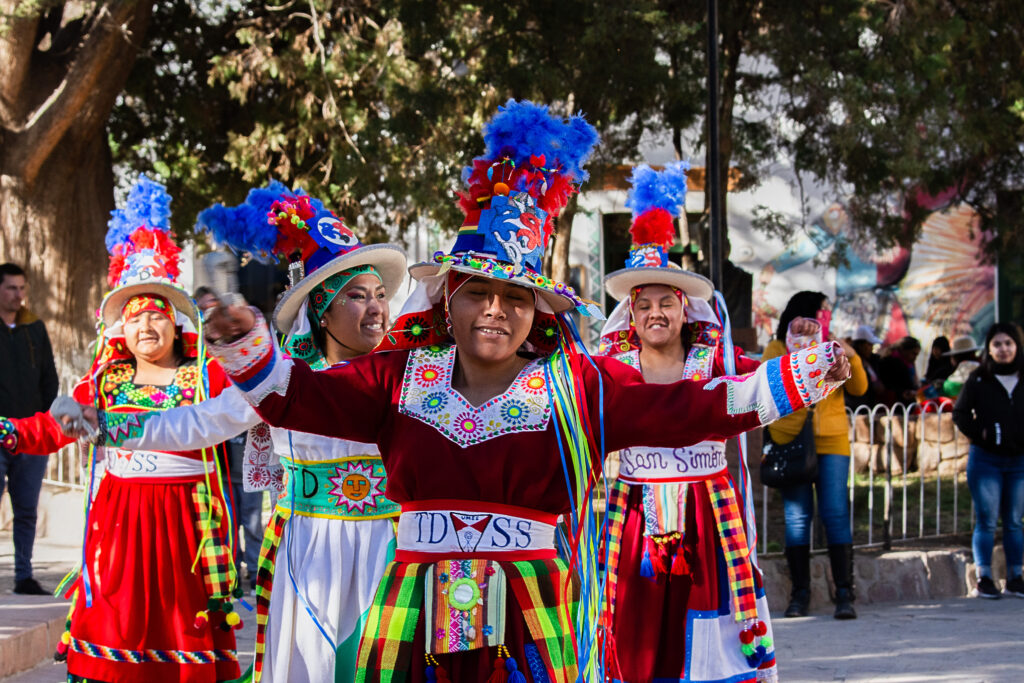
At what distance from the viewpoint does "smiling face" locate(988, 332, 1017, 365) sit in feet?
27.8

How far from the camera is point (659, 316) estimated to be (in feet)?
18.5

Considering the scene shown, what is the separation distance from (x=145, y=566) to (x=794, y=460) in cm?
419

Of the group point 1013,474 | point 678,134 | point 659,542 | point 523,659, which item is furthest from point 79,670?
point 678,134

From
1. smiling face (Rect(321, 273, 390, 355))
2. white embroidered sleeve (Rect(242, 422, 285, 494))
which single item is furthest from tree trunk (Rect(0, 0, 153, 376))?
smiling face (Rect(321, 273, 390, 355))

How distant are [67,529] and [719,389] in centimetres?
872

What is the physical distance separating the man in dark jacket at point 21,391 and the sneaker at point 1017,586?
21.7 ft

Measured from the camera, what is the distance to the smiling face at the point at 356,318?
177 inches

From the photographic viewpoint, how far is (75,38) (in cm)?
1117

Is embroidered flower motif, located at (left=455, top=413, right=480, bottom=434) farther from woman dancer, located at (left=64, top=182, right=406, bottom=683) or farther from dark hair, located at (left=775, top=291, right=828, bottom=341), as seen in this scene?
dark hair, located at (left=775, top=291, right=828, bottom=341)

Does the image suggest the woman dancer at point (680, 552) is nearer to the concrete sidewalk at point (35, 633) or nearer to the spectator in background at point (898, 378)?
the concrete sidewalk at point (35, 633)

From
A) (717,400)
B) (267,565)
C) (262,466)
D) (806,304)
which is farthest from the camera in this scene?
(806,304)

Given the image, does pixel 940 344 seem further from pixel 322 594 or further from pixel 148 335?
pixel 322 594

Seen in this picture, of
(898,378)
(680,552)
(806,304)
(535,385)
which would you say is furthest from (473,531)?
(898,378)

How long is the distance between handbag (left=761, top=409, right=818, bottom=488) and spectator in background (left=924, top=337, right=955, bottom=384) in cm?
606
